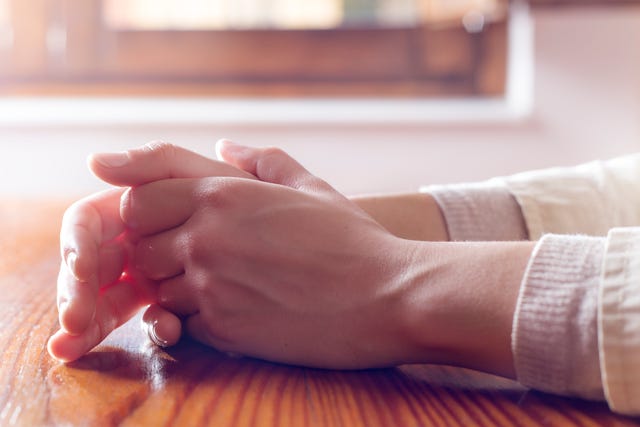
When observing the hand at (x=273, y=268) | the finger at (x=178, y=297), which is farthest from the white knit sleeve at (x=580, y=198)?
the finger at (x=178, y=297)

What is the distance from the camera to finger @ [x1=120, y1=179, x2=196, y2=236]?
60cm

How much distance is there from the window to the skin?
5.70 ft

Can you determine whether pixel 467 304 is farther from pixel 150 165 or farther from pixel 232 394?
pixel 150 165

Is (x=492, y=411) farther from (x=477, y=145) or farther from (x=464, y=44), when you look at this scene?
(x=464, y=44)

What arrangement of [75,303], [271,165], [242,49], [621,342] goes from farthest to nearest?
[242,49]
[271,165]
[75,303]
[621,342]

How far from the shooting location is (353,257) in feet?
1.82

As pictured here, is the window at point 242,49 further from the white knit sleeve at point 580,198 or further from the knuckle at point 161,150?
the knuckle at point 161,150

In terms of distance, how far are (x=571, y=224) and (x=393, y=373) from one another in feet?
0.89

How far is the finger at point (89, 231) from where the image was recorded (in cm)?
57

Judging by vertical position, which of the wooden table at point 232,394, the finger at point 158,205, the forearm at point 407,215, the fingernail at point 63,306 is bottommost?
the wooden table at point 232,394

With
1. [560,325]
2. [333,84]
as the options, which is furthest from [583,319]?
[333,84]

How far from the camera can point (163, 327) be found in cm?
59

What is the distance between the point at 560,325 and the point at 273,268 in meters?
0.19

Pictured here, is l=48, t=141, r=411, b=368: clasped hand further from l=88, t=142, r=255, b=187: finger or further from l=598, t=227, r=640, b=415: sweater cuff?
l=598, t=227, r=640, b=415: sweater cuff
